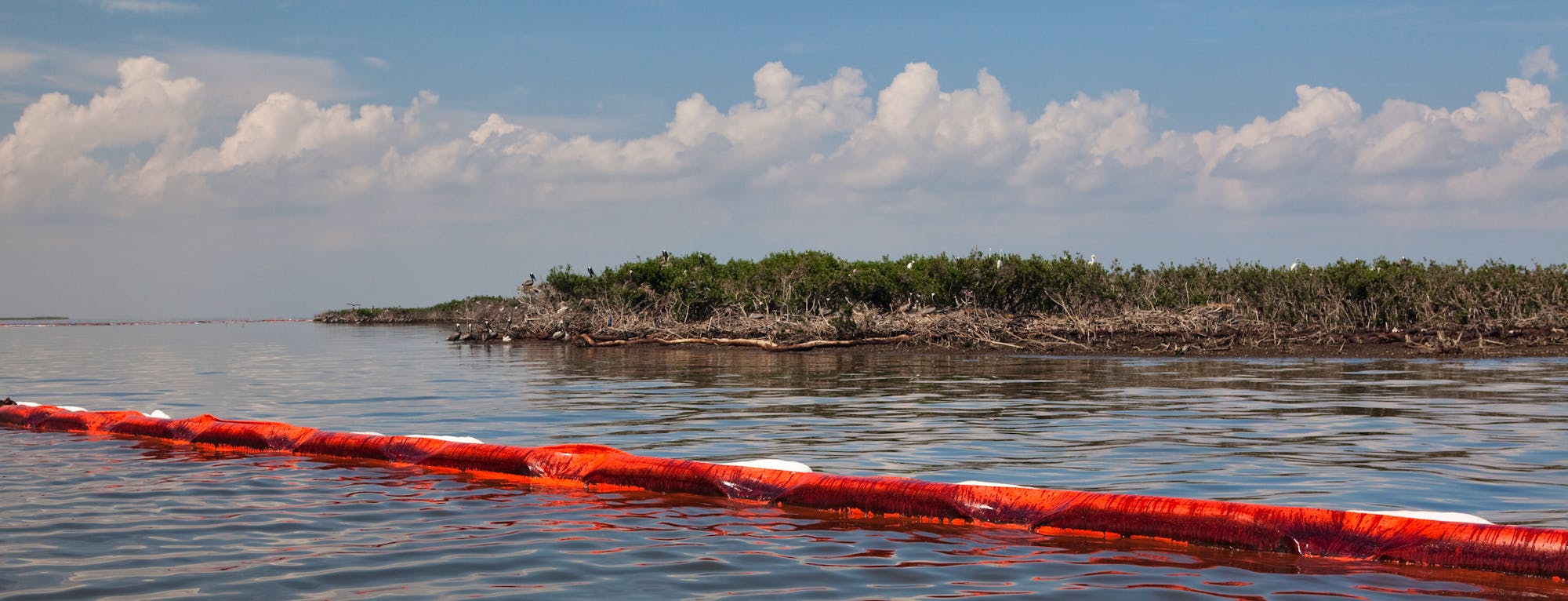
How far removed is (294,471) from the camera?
970 centimetres

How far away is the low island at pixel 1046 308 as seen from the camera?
100 feet

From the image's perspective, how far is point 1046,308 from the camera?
128ft

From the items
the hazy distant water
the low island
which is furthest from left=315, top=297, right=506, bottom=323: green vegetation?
the hazy distant water

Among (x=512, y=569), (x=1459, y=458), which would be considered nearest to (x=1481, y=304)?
(x=1459, y=458)

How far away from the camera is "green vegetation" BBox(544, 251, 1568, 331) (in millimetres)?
31906

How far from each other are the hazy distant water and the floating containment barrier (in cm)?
14

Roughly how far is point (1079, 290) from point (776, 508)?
3259 cm

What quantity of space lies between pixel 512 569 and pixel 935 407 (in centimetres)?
1104

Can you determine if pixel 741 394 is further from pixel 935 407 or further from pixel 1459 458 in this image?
pixel 1459 458

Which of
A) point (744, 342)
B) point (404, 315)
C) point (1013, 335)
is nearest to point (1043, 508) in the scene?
point (1013, 335)

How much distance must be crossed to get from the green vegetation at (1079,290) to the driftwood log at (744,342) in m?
1.62

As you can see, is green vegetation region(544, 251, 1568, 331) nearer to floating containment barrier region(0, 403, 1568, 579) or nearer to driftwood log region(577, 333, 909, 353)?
driftwood log region(577, 333, 909, 353)

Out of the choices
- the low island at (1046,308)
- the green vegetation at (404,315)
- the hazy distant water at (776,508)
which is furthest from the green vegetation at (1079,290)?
the green vegetation at (404,315)

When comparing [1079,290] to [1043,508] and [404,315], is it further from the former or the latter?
[404,315]
